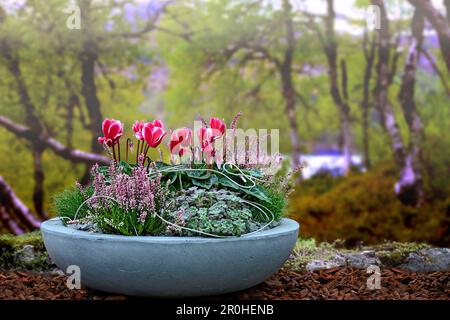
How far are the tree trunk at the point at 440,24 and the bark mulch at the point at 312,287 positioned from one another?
3.89 meters

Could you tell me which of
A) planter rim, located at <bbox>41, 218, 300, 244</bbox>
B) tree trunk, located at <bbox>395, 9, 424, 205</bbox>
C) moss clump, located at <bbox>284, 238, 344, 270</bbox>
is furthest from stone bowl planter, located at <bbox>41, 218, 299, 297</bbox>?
tree trunk, located at <bbox>395, 9, 424, 205</bbox>

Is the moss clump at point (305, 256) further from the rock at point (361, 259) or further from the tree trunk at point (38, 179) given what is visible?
the tree trunk at point (38, 179)

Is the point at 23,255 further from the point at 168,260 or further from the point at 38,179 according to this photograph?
the point at 38,179

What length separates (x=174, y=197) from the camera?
321 cm

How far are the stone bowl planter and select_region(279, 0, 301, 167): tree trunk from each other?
4.28 metres

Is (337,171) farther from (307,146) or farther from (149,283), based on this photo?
(149,283)

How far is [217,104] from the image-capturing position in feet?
23.9

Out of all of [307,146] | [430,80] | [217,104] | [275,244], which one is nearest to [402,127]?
[430,80]

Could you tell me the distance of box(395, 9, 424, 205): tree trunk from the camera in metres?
6.81

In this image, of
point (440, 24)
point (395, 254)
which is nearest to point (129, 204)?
point (395, 254)

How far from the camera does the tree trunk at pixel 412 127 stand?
6.81m

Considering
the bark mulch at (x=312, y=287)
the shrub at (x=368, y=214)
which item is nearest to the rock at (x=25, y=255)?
the bark mulch at (x=312, y=287)

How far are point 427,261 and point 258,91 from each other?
12.2 ft
